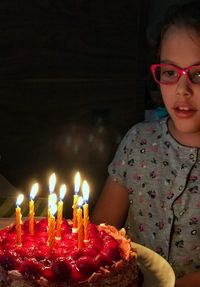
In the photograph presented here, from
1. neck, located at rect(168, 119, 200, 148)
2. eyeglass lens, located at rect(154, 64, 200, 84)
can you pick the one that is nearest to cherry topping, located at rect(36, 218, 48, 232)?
eyeglass lens, located at rect(154, 64, 200, 84)

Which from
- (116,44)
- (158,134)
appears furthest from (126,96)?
(158,134)

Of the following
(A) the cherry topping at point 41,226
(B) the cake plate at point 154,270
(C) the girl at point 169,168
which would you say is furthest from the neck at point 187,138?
→ (A) the cherry topping at point 41,226

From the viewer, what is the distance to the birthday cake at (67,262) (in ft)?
3.93

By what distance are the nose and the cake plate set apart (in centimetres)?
59

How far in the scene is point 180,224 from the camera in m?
2.02

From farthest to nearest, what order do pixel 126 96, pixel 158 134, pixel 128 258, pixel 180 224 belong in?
pixel 126 96 < pixel 158 134 < pixel 180 224 < pixel 128 258

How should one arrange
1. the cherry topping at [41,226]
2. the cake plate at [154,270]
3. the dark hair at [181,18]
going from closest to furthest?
the cake plate at [154,270], the cherry topping at [41,226], the dark hair at [181,18]

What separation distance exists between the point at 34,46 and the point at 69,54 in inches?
9.7

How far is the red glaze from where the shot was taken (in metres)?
1.20

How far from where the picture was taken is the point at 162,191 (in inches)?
82.5

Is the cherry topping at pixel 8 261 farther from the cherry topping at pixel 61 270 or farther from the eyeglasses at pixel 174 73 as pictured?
the eyeglasses at pixel 174 73

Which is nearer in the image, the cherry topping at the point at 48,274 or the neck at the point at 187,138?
the cherry topping at the point at 48,274

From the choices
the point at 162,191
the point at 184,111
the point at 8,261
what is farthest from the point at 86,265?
the point at 162,191

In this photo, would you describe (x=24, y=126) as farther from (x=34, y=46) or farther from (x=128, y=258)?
(x=128, y=258)
